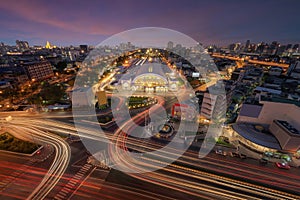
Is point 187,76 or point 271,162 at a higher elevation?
point 187,76

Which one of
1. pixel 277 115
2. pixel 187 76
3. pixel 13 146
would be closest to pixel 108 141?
pixel 13 146

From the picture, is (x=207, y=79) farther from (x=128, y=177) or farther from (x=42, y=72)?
(x=42, y=72)

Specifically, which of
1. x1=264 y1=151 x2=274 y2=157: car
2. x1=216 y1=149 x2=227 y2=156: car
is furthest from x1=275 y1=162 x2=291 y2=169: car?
x1=216 y1=149 x2=227 y2=156: car

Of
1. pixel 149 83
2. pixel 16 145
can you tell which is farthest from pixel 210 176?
pixel 149 83

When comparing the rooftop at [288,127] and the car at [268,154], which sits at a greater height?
the rooftop at [288,127]

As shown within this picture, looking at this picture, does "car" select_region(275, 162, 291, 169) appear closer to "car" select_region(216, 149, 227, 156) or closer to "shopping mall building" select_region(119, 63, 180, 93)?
"car" select_region(216, 149, 227, 156)

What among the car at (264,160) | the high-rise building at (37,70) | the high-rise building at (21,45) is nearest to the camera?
the car at (264,160)

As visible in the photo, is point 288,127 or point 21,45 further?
point 21,45

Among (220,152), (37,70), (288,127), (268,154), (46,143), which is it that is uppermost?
(37,70)

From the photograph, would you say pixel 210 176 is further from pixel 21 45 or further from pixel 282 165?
pixel 21 45

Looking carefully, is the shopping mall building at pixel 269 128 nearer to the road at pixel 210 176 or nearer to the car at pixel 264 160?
the car at pixel 264 160

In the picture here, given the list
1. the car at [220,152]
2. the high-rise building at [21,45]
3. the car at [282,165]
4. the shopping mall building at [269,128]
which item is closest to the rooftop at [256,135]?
the shopping mall building at [269,128]
